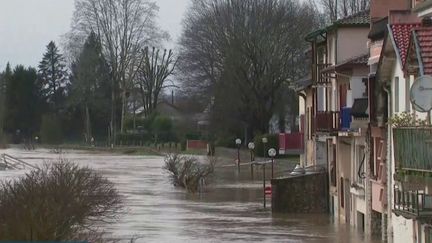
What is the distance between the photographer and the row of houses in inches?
949

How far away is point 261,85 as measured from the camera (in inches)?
3524

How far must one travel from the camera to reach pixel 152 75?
126 metres

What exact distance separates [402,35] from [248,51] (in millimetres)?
60471

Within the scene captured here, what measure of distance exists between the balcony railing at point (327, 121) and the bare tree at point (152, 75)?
73.8 m

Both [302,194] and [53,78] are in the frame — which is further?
[53,78]

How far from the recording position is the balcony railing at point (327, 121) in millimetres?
42781

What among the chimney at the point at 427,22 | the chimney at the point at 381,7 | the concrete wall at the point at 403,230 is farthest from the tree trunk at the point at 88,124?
the chimney at the point at 427,22

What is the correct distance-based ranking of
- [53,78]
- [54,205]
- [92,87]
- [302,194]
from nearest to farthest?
[54,205], [302,194], [92,87], [53,78]

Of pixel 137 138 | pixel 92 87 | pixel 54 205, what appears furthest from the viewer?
pixel 92 87

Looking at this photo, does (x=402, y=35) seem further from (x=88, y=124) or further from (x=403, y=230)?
(x=88, y=124)

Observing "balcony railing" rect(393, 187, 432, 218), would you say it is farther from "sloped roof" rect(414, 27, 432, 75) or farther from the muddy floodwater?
the muddy floodwater

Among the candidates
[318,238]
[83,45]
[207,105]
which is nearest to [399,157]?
[318,238]

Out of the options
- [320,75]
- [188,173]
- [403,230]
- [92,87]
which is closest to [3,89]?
[92,87]

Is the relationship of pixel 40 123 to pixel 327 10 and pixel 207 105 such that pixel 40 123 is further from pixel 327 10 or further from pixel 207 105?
pixel 327 10
